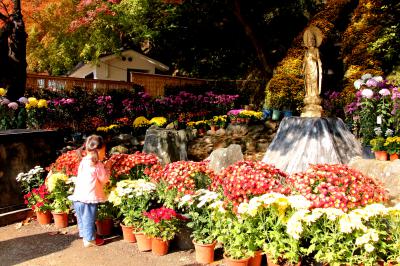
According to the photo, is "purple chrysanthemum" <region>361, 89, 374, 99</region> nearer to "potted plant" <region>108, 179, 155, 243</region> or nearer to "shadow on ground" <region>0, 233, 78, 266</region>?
"potted plant" <region>108, 179, 155, 243</region>

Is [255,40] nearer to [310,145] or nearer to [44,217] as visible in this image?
[310,145]

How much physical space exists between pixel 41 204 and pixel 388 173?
5275 millimetres

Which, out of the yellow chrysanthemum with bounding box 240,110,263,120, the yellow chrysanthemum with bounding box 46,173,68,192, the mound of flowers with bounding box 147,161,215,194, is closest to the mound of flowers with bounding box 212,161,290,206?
the mound of flowers with bounding box 147,161,215,194

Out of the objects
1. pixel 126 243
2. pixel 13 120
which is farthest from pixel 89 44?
pixel 126 243

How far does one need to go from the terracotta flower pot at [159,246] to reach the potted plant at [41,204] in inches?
92.3

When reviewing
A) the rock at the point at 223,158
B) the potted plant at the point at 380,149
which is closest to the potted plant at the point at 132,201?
the rock at the point at 223,158

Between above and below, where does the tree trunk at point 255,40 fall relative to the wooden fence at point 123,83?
above

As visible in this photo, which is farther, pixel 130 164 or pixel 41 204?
pixel 41 204

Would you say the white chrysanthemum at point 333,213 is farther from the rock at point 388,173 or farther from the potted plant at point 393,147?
the potted plant at point 393,147

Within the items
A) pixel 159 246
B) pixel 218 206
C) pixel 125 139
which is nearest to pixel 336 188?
pixel 218 206

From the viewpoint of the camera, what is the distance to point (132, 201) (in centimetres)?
554

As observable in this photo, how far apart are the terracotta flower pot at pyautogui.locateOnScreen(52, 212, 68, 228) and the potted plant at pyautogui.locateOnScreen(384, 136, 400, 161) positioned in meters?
6.68

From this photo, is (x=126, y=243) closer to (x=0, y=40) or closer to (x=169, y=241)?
(x=169, y=241)

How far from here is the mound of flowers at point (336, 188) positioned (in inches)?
169
